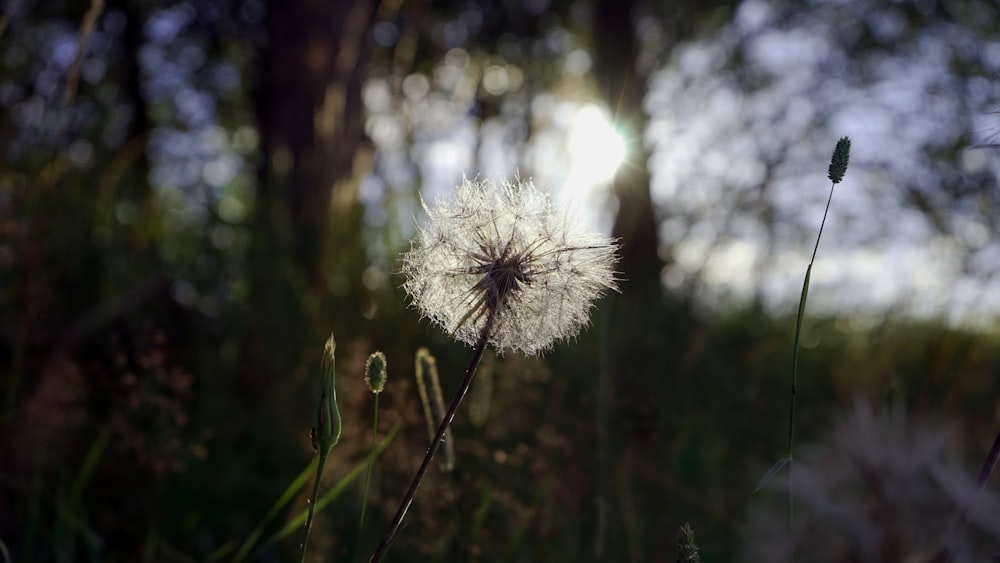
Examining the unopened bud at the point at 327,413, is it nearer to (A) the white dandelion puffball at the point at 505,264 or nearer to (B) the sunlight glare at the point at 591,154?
(A) the white dandelion puffball at the point at 505,264

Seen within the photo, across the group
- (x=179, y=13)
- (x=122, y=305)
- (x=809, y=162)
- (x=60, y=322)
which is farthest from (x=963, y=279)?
(x=179, y=13)

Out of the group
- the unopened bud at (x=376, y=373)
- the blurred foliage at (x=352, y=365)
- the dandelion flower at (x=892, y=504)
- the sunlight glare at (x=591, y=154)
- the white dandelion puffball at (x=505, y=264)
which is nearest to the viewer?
the dandelion flower at (x=892, y=504)

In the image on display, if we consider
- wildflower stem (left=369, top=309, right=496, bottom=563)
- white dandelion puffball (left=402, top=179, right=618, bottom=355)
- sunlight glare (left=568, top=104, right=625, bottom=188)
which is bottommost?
wildflower stem (left=369, top=309, right=496, bottom=563)

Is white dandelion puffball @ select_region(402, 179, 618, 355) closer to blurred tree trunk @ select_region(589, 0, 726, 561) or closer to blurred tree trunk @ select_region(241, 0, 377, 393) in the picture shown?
blurred tree trunk @ select_region(589, 0, 726, 561)

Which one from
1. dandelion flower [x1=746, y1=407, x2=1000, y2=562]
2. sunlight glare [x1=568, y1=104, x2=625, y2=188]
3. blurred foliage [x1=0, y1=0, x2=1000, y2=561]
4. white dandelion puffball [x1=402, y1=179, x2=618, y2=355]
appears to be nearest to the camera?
dandelion flower [x1=746, y1=407, x2=1000, y2=562]

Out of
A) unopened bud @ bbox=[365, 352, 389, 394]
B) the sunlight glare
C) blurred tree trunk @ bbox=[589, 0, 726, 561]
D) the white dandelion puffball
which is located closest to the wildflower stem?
unopened bud @ bbox=[365, 352, 389, 394]

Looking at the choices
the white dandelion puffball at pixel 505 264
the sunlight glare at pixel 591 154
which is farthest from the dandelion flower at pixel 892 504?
the sunlight glare at pixel 591 154
